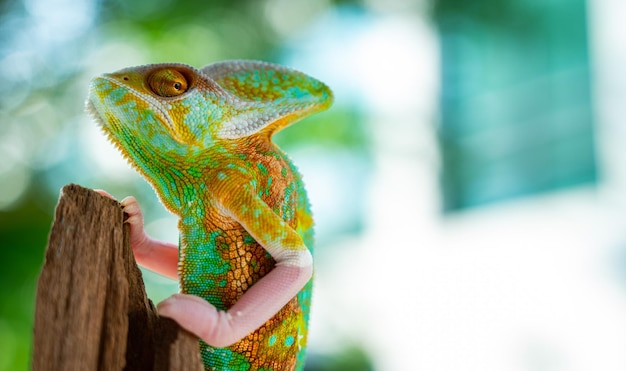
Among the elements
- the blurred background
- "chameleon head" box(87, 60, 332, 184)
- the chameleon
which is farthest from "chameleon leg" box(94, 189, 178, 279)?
the blurred background

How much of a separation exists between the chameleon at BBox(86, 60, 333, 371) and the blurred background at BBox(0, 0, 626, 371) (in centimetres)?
493

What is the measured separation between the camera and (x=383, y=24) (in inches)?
334

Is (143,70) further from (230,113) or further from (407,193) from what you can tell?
(407,193)

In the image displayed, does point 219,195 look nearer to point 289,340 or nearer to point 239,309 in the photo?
point 239,309

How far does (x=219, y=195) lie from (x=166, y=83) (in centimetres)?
27

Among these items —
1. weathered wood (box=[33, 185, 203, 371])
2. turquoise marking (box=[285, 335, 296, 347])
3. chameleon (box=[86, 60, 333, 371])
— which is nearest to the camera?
weathered wood (box=[33, 185, 203, 371])

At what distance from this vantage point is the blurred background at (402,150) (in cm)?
645

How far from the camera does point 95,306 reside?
1308 millimetres

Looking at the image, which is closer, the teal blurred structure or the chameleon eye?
the chameleon eye

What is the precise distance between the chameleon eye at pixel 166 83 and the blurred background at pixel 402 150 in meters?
5.00

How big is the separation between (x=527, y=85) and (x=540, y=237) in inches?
65.3

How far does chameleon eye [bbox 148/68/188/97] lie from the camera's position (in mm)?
1538

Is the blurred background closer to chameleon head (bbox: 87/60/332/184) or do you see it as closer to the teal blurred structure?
the teal blurred structure

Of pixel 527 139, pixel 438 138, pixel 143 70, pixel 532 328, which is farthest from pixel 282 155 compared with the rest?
pixel 438 138
